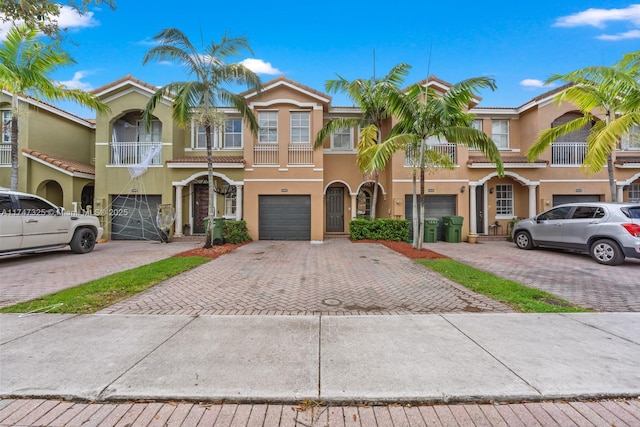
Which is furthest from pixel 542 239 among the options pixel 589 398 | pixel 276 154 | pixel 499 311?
pixel 276 154

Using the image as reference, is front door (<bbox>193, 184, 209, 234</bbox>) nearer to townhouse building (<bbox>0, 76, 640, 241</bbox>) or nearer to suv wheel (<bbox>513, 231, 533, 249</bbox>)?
townhouse building (<bbox>0, 76, 640, 241</bbox>)

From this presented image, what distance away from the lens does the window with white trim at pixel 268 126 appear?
1435 centimetres

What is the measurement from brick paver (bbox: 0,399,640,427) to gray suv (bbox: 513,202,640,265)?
8.03 metres

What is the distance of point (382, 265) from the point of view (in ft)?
27.1

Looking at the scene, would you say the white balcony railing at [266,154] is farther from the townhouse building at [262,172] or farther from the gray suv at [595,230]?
the gray suv at [595,230]

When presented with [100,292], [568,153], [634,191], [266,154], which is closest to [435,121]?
[266,154]

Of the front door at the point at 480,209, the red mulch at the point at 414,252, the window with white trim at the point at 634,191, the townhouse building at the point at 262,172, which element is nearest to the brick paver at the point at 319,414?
the red mulch at the point at 414,252

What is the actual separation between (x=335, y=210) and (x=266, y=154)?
4.77 metres

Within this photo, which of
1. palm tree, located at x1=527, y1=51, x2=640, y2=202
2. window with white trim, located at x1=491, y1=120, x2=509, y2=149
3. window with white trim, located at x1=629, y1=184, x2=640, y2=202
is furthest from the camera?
window with white trim, located at x1=491, y1=120, x2=509, y2=149

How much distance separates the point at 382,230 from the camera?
13320mm

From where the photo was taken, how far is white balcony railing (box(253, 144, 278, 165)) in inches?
554

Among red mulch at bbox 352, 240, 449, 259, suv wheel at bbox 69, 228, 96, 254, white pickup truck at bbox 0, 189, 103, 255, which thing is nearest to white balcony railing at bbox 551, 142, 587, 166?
red mulch at bbox 352, 240, 449, 259

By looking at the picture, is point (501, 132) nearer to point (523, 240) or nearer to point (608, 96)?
point (608, 96)

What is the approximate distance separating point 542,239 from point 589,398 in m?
9.86
